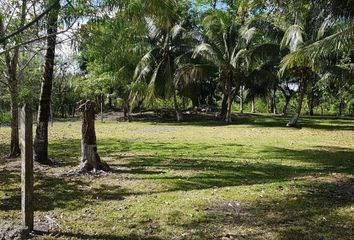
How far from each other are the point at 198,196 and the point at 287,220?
5.70 feet

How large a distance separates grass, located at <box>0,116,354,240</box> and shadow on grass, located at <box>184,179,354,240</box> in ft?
0.04

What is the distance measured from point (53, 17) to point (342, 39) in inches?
260

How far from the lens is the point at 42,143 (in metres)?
10.7

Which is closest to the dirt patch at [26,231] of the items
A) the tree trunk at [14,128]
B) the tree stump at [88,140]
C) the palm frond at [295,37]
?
the tree stump at [88,140]

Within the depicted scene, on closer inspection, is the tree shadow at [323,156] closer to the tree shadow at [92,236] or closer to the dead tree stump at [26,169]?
the tree shadow at [92,236]

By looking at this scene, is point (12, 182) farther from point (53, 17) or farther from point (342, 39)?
point (342, 39)

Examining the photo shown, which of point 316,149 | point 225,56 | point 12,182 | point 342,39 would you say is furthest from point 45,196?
point 225,56

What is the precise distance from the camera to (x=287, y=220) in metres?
6.21

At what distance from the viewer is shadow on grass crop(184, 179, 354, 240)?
5.60 meters

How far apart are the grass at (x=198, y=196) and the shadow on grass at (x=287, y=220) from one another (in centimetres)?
1

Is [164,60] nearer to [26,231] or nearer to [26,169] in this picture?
[26,169]

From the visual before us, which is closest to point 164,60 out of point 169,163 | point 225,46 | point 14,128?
point 225,46

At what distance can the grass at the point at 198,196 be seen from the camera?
579 cm

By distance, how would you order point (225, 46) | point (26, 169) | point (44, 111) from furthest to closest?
point (225, 46), point (44, 111), point (26, 169)
